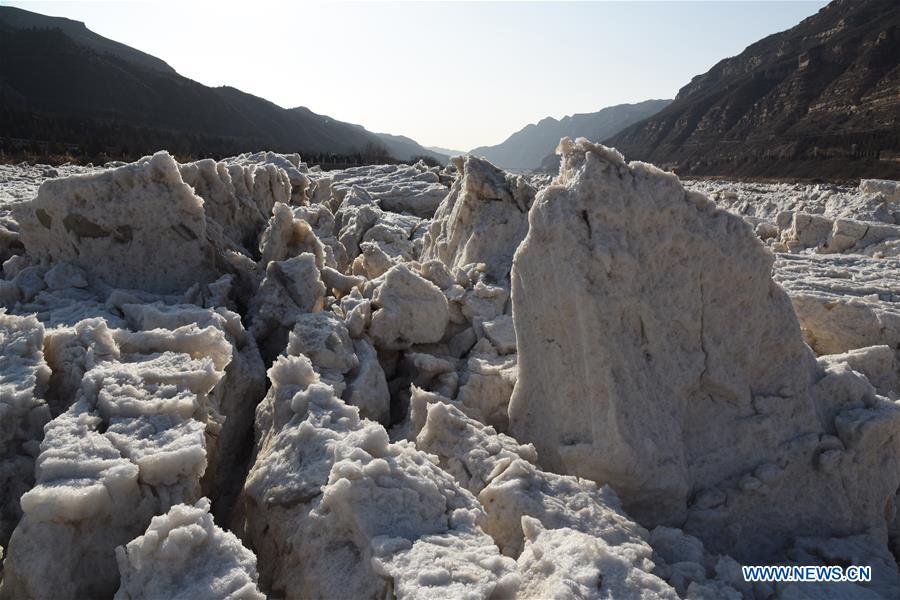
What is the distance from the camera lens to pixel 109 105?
63.0 m

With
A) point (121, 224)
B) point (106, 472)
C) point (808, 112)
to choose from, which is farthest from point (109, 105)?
point (808, 112)

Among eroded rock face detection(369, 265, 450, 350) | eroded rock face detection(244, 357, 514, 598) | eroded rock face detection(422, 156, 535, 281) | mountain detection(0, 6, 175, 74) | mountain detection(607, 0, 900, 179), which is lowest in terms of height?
eroded rock face detection(244, 357, 514, 598)

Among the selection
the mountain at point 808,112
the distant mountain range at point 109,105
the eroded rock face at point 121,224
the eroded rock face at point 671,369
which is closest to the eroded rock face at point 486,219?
the eroded rock face at point 671,369

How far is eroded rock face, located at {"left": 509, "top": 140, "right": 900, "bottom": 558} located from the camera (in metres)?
3.65

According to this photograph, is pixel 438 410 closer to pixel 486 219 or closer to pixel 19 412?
pixel 19 412

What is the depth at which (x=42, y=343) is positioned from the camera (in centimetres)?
328

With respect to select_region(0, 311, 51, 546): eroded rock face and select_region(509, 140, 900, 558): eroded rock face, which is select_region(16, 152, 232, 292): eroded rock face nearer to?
select_region(0, 311, 51, 546): eroded rock face

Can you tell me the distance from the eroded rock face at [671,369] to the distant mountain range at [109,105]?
35135mm

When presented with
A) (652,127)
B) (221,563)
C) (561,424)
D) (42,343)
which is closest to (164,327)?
(42,343)

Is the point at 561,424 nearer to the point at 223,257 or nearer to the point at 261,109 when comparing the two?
the point at 223,257

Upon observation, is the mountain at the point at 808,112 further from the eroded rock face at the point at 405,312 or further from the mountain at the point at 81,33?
the mountain at the point at 81,33

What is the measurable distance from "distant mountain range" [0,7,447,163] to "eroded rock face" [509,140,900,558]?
35.1 metres

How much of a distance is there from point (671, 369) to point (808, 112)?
73215 millimetres

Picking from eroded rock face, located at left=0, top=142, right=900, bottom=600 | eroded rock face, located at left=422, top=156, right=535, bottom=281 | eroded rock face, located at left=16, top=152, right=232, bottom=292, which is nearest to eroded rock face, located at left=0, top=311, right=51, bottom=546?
eroded rock face, located at left=0, top=142, right=900, bottom=600
